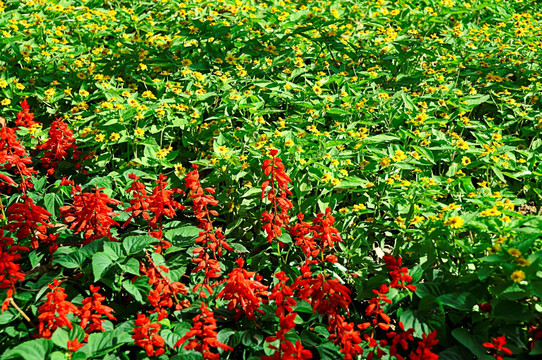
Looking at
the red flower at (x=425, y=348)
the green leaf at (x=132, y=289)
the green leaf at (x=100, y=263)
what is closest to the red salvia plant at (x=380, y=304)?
the red flower at (x=425, y=348)

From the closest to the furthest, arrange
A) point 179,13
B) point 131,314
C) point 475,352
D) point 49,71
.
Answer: point 475,352 → point 131,314 → point 49,71 → point 179,13

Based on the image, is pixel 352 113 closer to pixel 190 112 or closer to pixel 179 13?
pixel 190 112

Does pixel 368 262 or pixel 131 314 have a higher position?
pixel 368 262

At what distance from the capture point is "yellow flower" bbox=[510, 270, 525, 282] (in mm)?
1747

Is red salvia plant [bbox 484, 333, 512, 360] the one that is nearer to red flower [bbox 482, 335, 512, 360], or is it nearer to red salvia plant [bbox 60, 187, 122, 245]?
red flower [bbox 482, 335, 512, 360]

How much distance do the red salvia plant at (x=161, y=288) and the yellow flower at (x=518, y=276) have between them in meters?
1.24

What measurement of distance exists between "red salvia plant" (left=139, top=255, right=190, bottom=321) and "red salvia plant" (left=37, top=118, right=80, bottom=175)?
1.09 m

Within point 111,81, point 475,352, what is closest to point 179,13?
point 111,81

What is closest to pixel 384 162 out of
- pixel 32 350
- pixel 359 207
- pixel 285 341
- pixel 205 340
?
pixel 359 207

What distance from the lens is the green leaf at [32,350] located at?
178 cm

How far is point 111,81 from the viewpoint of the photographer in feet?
11.4

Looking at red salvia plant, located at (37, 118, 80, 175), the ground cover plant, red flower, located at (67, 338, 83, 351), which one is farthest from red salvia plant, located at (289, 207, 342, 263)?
red salvia plant, located at (37, 118, 80, 175)

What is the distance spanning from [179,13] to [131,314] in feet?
8.97

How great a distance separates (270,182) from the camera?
2504mm
